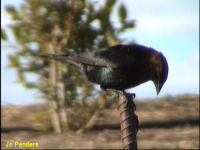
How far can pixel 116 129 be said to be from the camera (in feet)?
33.2

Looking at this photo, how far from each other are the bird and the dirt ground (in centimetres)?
381

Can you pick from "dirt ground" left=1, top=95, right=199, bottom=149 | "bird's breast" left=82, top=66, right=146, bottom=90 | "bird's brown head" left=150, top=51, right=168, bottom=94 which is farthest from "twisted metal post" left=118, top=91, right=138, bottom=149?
"dirt ground" left=1, top=95, right=199, bottom=149

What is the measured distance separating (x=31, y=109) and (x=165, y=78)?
784 cm

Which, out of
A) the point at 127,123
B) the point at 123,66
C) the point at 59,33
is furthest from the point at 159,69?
the point at 59,33

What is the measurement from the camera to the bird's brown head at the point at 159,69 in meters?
4.43

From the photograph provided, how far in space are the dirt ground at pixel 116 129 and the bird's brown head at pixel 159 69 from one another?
4.41m

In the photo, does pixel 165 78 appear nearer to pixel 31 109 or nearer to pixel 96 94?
pixel 96 94

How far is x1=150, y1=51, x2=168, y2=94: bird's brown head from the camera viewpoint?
443 cm

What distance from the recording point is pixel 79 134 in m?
9.59

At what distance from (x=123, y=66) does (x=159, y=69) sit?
477 millimetres

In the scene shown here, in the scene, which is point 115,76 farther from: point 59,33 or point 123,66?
point 59,33

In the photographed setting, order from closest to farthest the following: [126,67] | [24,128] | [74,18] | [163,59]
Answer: [163,59], [126,67], [74,18], [24,128]

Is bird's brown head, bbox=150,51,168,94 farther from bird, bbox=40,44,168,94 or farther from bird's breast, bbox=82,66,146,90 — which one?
bird's breast, bbox=82,66,146,90

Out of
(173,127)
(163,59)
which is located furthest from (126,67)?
(173,127)
